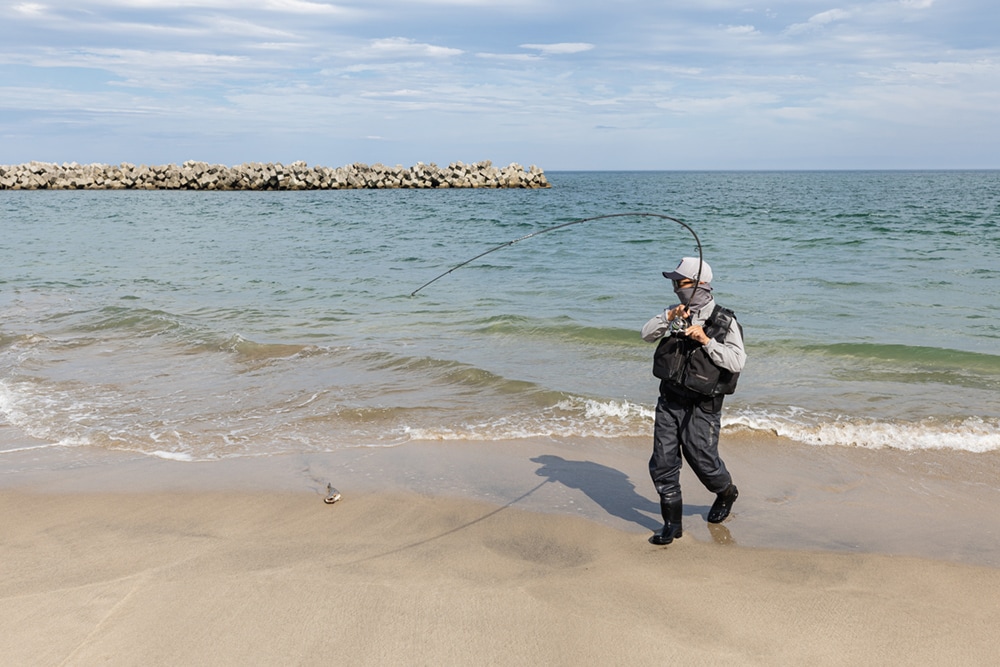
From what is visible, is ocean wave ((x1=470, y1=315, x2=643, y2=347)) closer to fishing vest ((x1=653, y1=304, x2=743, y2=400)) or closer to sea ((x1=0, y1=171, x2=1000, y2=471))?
sea ((x1=0, y1=171, x2=1000, y2=471))

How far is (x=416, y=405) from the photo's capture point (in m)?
7.40

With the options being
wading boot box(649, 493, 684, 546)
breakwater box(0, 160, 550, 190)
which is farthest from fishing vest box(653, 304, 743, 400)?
breakwater box(0, 160, 550, 190)

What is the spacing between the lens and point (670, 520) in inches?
177

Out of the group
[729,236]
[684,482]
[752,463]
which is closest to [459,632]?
[684,482]

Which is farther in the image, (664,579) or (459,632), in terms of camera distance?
(664,579)

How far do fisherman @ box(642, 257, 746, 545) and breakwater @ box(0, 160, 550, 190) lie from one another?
53.3 metres

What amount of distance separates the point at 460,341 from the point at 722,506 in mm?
5711

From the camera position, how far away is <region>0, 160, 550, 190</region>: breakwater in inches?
2133

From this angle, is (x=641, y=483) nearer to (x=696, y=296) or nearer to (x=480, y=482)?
(x=480, y=482)

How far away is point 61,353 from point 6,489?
15.7ft

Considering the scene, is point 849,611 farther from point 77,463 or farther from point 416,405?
point 77,463

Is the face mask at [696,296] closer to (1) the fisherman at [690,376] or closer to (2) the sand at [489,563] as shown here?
(1) the fisherman at [690,376]

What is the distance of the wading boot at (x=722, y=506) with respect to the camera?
470 centimetres

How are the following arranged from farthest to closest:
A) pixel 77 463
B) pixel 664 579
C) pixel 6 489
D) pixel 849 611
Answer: pixel 77 463, pixel 6 489, pixel 664 579, pixel 849 611
